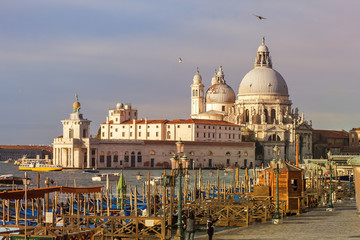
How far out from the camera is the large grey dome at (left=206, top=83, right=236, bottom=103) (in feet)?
419

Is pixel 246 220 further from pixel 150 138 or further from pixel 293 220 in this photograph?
pixel 150 138

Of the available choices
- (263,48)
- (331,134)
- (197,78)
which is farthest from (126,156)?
(331,134)

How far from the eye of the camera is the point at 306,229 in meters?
24.6

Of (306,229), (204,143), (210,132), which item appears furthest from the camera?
(210,132)

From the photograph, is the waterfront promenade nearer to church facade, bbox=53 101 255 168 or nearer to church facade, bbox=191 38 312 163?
church facade, bbox=53 101 255 168

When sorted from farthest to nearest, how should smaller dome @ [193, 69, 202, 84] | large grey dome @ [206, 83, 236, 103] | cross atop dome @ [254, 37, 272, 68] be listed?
large grey dome @ [206, 83, 236, 103], smaller dome @ [193, 69, 202, 84], cross atop dome @ [254, 37, 272, 68]

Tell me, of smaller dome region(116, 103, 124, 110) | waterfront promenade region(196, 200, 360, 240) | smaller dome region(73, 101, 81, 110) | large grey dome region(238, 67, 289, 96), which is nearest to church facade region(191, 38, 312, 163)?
large grey dome region(238, 67, 289, 96)

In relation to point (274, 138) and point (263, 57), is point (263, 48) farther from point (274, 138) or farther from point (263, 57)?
point (274, 138)

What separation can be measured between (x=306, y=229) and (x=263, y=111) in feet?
321

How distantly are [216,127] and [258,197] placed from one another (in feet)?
266

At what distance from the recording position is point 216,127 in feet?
371

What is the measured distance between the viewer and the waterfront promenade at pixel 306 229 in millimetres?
22753

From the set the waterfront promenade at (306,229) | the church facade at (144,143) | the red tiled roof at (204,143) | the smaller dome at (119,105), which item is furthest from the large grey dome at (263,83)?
the waterfront promenade at (306,229)

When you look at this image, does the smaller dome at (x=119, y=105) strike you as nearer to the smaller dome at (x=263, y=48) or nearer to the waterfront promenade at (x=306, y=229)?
the smaller dome at (x=263, y=48)
